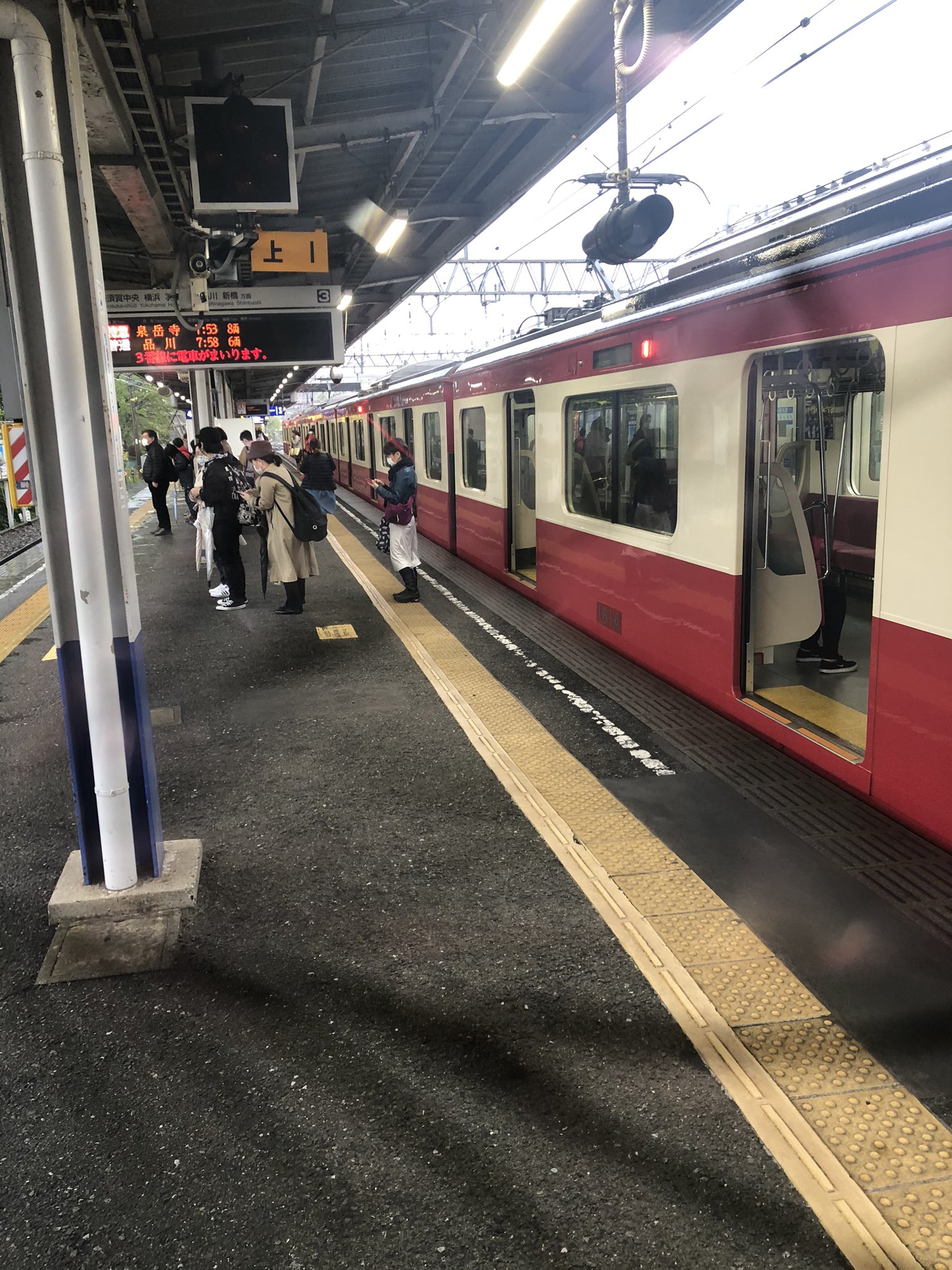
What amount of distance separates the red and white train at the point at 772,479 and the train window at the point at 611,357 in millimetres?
15

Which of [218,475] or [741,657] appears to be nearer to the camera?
[741,657]

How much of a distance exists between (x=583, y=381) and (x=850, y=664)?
266 cm

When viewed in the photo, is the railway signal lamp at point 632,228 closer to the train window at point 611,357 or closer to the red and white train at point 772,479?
the red and white train at point 772,479

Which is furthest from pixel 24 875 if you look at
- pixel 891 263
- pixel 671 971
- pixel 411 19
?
pixel 411 19

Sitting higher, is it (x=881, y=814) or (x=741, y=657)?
(x=741, y=657)

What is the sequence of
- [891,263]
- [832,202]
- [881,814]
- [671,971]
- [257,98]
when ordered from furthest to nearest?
[257,98] → [832,202] → [881,814] → [891,263] → [671,971]

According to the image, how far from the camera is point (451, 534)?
11469 millimetres

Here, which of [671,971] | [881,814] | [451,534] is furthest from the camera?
[451,534]

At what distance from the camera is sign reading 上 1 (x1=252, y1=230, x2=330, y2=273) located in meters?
10.1

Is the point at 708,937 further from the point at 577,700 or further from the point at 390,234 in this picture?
the point at 390,234

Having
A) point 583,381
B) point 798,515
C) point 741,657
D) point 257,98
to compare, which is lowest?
point 741,657

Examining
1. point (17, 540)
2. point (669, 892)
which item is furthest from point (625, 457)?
point (17, 540)

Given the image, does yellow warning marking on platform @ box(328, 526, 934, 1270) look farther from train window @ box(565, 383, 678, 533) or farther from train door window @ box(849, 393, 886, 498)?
train door window @ box(849, 393, 886, 498)

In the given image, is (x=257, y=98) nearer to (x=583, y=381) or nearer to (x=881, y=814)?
(x=583, y=381)
